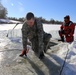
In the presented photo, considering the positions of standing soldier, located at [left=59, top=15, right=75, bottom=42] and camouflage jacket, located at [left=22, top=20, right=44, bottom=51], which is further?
standing soldier, located at [left=59, top=15, right=75, bottom=42]

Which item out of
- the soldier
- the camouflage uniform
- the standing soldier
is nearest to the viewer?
the soldier

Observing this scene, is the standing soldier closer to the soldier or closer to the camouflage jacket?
the soldier

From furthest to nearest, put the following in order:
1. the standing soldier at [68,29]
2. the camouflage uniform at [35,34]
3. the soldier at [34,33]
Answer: the standing soldier at [68,29], the camouflage uniform at [35,34], the soldier at [34,33]

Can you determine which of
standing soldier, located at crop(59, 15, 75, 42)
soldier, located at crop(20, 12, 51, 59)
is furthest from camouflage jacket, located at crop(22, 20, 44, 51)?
standing soldier, located at crop(59, 15, 75, 42)

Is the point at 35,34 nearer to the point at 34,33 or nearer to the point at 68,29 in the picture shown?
the point at 34,33

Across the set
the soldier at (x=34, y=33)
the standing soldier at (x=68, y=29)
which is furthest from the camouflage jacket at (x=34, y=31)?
the standing soldier at (x=68, y=29)

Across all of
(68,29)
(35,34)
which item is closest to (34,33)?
(35,34)

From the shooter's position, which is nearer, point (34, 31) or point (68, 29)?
point (34, 31)

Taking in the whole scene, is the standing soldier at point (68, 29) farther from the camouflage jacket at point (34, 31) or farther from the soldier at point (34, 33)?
the camouflage jacket at point (34, 31)

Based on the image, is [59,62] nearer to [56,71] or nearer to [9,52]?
[56,71]

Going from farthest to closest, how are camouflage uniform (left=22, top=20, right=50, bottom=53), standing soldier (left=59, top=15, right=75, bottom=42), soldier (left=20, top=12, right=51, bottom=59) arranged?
standing soldier (left=59, top=15, right=75, bottom=42) < camouflage uniform (left=22, top=20, right=50, bottom=53) < soldier (left=20, top=12, right=51, bottom=59)

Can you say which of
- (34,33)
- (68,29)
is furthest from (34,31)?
(68,29)

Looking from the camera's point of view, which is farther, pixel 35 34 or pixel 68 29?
pixel 68 29

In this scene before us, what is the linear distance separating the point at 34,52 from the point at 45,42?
1.36 ft
